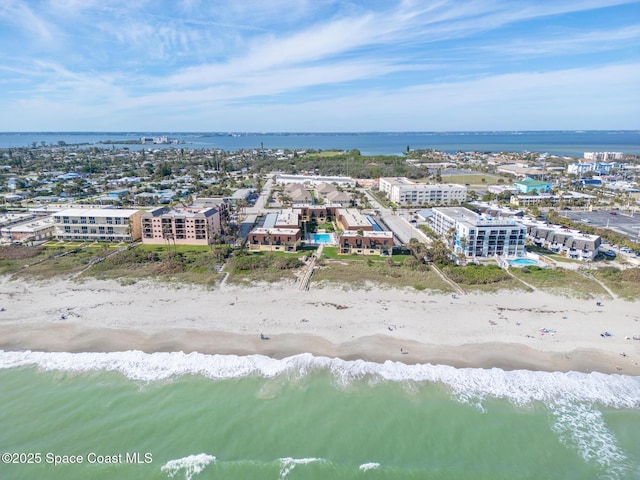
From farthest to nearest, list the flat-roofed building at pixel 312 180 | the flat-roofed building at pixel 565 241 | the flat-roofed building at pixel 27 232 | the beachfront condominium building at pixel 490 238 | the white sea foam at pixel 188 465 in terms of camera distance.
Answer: the flat-roofed building at pixel 312 180
the flat-roofed building at pixel 27 232
the beachfront condominium building at pixel 490 238
the flat-roofed building at pixel 565 241
the white sea foam at pixel 188 465

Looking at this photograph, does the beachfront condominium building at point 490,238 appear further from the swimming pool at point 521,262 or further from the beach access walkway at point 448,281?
the beach access walkway at point 448,281

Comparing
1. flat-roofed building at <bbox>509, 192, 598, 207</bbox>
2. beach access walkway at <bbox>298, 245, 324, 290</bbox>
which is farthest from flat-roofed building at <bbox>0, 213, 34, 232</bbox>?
flat-roofed building at <bbox>509, 192, 598, 207</bbox>

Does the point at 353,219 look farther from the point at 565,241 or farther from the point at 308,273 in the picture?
the point at 565,241

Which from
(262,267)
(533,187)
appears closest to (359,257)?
(262,267)

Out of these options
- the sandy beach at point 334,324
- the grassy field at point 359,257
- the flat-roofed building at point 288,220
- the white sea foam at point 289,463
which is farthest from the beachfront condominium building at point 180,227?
the white sea foam at point 289,463

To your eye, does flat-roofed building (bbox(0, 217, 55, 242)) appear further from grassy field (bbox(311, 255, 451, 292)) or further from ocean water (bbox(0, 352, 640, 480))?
grassy field (bbox(311, 255, 451, 292))

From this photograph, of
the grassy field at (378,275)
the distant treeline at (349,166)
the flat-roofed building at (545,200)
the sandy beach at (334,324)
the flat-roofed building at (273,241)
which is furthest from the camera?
the distant treeline at (349,166)
